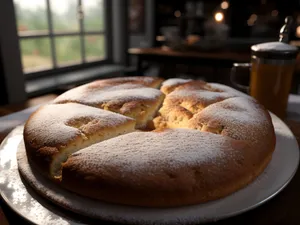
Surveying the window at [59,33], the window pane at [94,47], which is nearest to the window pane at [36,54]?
the window at [59,33]

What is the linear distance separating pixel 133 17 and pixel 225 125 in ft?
18.0

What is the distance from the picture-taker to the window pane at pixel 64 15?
340 centimetres

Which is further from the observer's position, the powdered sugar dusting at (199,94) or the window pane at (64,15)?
the window pane at (64,15)

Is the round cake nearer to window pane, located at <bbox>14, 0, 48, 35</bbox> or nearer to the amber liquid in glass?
the amber liquid in glass

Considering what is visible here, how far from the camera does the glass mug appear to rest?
903 mm

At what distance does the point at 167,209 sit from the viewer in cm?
46

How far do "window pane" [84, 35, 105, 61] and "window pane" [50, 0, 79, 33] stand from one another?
0.31 metres

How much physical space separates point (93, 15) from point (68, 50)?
670mm

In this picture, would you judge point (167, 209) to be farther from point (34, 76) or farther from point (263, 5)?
point (263, 5)

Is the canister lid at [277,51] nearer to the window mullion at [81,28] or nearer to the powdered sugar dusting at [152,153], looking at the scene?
the powdered sugar dusting at [152,153]

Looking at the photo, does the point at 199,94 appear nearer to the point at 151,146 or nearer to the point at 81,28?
the point at 151,146

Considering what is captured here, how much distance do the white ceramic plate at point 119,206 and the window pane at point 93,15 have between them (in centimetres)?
363

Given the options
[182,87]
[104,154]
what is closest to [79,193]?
[104,154]

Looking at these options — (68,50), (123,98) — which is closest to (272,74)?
(123,98)
